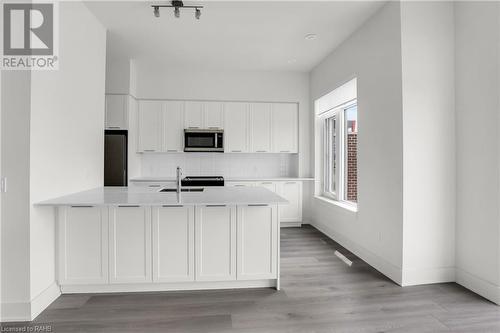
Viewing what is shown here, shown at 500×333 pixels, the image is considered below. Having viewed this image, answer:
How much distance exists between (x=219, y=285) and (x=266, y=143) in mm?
3255

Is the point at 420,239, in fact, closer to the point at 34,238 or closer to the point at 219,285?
the point at 219,285

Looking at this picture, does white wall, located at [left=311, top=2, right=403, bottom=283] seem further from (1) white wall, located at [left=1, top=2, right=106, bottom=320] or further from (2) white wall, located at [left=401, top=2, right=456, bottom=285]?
(1) white wall, located at [left=1, top=2, right=106, bottom=320]

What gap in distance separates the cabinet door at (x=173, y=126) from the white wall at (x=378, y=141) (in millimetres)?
2855

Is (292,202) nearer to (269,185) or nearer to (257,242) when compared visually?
(269,185)

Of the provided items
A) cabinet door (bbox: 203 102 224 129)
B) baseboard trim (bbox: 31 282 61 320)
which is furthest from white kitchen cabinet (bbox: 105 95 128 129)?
baseboard trim (bbox: 31 282 61 320)

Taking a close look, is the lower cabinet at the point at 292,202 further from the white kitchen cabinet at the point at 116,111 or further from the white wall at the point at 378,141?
the white kitchen cabinet at the point at 116,111

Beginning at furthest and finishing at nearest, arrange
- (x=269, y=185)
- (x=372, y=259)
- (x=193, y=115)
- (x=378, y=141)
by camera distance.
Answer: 1. (x=193, y=115)
2. (x=269, y=185)
3. (x=372, y=259)
4. (x=378, y=141)

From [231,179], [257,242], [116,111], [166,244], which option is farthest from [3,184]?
[231,179]

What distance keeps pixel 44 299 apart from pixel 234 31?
11.3 feet

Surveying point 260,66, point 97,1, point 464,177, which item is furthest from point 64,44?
point 464,177

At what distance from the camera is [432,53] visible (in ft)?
9.84

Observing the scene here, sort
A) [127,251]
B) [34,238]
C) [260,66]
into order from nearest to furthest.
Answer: [34,238] < [127,251] < [260,66]

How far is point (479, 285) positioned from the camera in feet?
8.98

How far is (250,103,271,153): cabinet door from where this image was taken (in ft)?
18.6
